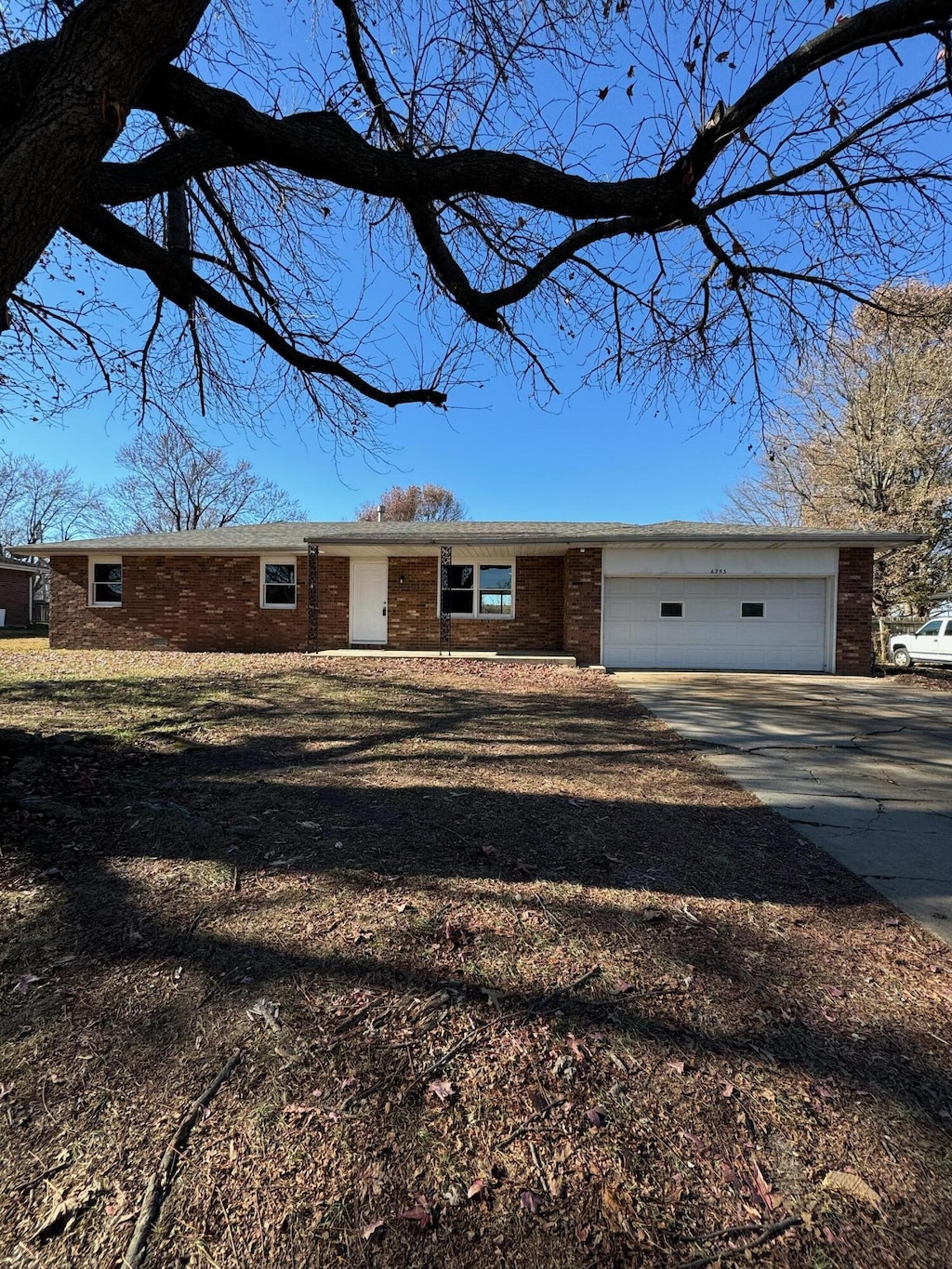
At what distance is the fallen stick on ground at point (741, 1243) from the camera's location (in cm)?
123

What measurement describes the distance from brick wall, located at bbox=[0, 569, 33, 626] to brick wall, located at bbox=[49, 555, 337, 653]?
703 inches

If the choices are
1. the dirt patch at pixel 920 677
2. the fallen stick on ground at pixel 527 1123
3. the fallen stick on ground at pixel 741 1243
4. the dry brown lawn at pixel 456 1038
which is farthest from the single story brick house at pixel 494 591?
the fallen stick on ground at pixel 741 1243

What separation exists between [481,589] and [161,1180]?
13.6m

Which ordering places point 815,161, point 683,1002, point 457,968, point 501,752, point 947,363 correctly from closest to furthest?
point 683,1002 → point 457,968 → point 815,161 → point 501,752 → point 947,363

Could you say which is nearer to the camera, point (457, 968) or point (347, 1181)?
point (347, 1181)

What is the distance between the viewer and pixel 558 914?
2604 mm

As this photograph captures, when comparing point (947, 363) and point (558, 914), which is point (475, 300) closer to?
point (558, 914)

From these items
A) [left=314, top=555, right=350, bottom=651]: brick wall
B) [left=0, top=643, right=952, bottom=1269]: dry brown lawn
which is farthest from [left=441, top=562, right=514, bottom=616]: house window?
[left=0, top=643, right=952, bottom=1269]: dry brown lawn

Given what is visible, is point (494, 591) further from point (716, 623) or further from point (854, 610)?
point (854, 610)

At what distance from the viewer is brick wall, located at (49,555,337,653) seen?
14.8 m

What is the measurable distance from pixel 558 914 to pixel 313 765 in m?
2.88

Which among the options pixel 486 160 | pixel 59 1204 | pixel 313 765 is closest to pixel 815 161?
pixel 486 160

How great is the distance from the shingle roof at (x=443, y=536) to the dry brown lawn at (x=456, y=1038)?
9.24 m

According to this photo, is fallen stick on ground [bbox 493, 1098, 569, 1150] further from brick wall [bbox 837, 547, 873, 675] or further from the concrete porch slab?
brick wall [bbox 837, 547, 873, 675]
